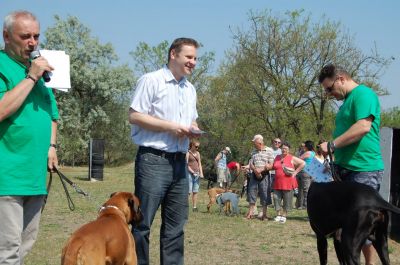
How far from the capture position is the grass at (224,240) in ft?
24.0

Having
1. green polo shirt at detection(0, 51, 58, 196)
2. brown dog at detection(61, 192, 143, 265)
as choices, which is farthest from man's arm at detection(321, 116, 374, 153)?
green polo shirt at detection(0, 51, 58, 196)

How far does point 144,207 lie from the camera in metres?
4.59

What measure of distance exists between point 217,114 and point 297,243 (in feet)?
69.2

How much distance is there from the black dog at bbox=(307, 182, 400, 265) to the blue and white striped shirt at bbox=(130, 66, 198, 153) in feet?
4.32

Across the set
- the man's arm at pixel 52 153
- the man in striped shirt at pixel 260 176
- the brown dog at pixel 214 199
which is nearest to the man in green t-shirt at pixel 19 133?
the man's arm at pixel 52 153

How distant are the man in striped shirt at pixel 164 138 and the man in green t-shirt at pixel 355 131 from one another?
52.2 inches

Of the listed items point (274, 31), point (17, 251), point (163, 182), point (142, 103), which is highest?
point (274, 31)

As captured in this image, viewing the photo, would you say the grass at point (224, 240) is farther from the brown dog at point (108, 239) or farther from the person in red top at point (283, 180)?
the brown dog at point (108, 239)

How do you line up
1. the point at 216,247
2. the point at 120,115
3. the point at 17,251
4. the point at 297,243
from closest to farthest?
the point at 17,251, the point at 216,247, the point at 297,243, the point at 120,115

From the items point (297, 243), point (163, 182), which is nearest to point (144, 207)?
point (163, 182)

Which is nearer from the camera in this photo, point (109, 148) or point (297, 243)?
point (297, 243)

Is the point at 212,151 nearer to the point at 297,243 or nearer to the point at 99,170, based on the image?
the point at 99,170

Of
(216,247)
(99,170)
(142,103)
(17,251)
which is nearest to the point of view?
(17,251)

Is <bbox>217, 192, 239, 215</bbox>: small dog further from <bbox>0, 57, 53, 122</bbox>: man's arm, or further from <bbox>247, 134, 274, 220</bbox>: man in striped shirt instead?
<bbox>0, 57, 53, 122</bbox>: man's arm
